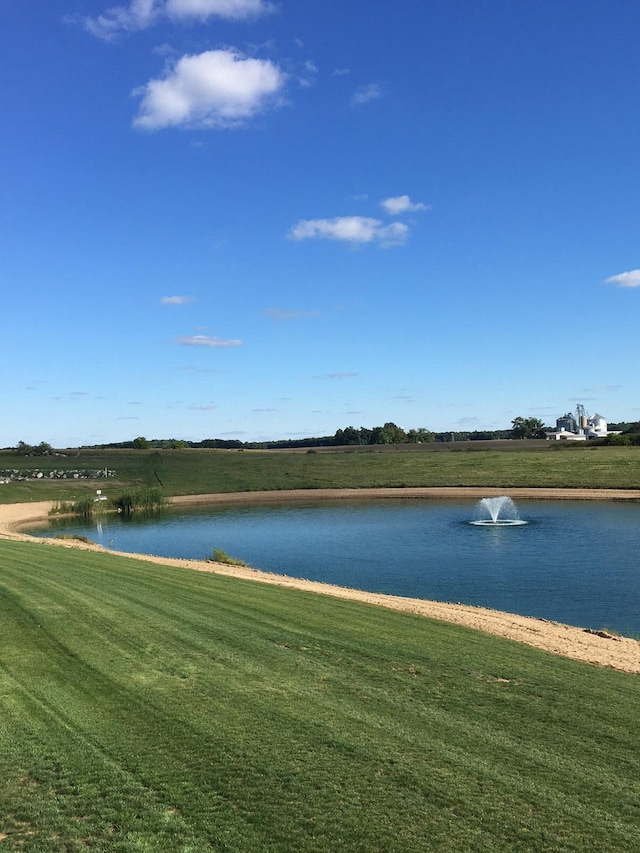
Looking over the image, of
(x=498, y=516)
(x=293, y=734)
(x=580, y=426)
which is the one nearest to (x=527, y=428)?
(x=580, y=426)

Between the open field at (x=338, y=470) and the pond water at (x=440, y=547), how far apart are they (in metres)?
12.3

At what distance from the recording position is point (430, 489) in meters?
77.8

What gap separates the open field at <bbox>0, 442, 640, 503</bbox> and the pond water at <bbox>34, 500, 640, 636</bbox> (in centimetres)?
1227

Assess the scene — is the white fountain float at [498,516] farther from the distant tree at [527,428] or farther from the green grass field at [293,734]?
the distant tree at [527,428]

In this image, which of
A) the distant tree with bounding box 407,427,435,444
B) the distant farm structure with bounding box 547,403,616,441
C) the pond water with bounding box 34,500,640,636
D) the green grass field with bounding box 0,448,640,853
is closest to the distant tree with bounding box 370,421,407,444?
the distant tree with bounding box 407,427,435,444

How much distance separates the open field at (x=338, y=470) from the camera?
76606 mm

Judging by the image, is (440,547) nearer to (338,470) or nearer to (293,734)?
(293,734)

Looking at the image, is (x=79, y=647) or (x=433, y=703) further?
(x=79, y=647)

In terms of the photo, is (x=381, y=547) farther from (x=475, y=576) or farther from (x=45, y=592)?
(x=45, y=592)

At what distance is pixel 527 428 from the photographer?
16950 cm

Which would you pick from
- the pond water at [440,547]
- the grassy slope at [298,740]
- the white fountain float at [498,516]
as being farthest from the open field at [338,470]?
the grassy slope at [298,740]

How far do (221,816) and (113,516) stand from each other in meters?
66.0

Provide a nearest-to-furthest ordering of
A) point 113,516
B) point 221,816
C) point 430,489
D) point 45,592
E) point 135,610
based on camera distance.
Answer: point 221,816
point 135,610
point 45,592
point 113,516
point 430,489

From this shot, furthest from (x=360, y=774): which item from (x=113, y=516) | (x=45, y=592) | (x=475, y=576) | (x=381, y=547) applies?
(x=113, y=516)
